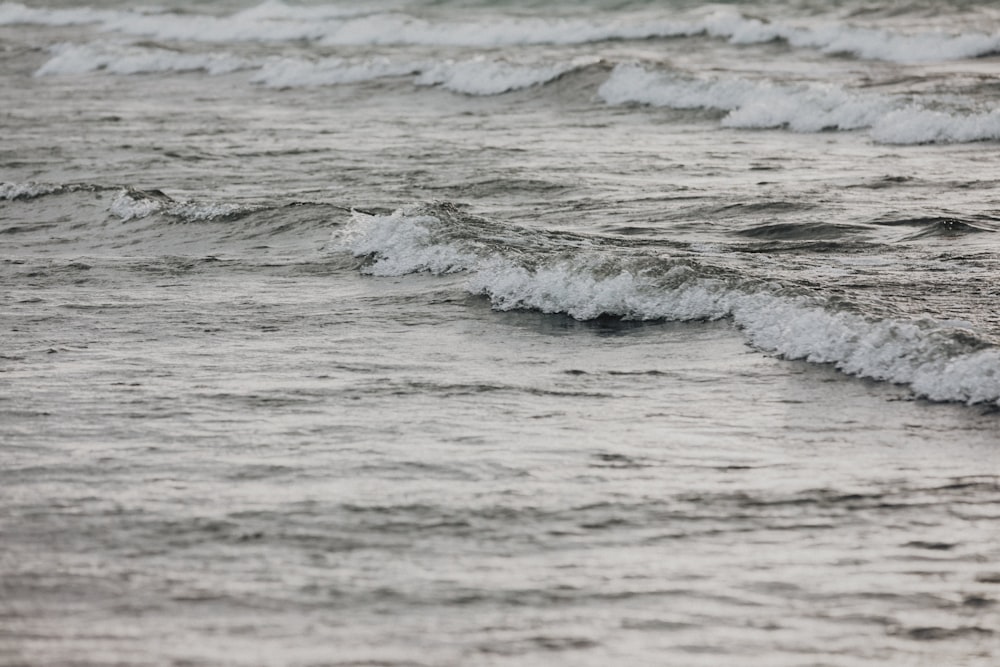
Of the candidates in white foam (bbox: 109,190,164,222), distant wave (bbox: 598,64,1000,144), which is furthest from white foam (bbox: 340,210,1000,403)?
distant wave (bbox: 598,64,1000,144)

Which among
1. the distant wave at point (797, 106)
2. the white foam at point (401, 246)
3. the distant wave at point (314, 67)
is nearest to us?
the white foam at point (401, 246)

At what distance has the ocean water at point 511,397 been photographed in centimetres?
443

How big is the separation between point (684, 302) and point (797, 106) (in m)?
9.27

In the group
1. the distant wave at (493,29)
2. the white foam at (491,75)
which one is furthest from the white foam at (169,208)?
the distant wave at (493,29)

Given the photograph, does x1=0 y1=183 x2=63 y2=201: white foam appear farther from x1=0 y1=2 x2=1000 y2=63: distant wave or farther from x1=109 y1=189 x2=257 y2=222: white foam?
x1=0 y1=2 x2=1000 y2=63: distant wave

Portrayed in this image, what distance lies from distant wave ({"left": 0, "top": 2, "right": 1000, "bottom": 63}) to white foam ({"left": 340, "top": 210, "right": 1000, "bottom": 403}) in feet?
49.2

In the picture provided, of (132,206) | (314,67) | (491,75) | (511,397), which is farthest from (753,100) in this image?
(511,397)

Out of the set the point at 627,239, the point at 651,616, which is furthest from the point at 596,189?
the point at 651,616

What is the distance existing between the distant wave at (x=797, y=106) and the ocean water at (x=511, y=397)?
86mm

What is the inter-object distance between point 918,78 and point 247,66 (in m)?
13.3

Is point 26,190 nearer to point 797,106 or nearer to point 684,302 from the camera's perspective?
point 684,302

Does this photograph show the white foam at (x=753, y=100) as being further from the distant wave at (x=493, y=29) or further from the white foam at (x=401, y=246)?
the white foam at (x=401, y=246)

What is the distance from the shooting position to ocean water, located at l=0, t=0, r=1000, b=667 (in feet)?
14.5

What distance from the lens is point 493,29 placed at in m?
32.0
